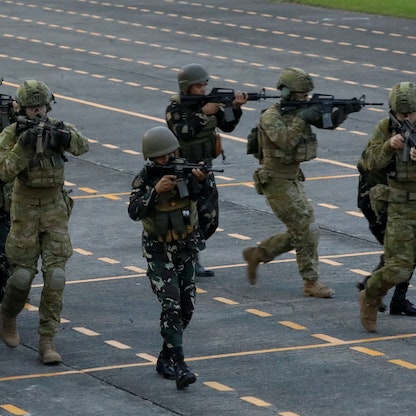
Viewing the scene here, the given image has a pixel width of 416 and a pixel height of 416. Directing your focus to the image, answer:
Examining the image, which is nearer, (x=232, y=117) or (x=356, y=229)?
(x=232, y=117)

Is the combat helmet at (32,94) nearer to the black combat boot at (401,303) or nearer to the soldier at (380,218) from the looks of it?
the soldier at (380,218)

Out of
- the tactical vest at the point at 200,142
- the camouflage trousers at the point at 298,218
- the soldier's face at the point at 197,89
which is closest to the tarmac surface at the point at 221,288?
the camouflage trousers at the point at 298,218

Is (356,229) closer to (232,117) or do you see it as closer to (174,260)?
(232,117)

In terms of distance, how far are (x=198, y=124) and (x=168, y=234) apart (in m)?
3.02

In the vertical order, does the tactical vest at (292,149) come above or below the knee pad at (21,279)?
above

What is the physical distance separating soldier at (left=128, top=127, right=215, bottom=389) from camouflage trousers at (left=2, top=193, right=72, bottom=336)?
88cm

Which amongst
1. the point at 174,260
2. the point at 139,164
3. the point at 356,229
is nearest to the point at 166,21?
the point at 139,164

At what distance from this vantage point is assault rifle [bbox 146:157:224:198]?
12086 mm

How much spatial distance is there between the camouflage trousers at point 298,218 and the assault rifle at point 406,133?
1.69 metres

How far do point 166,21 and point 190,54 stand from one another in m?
5.48

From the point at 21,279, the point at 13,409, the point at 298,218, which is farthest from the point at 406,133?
the point at 13,409

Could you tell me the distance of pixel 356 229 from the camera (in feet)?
58.4

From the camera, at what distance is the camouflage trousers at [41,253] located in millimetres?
12922

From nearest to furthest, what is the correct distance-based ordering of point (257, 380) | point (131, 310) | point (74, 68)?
point (257, 380)
point (131, 310)
point (74, 68)
